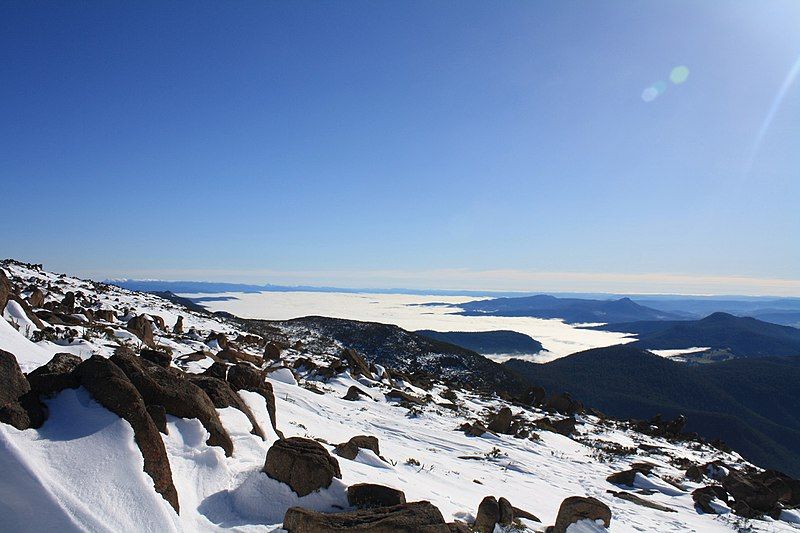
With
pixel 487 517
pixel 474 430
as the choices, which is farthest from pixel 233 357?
pixel 487 517

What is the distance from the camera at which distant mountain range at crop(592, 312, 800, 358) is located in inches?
5148

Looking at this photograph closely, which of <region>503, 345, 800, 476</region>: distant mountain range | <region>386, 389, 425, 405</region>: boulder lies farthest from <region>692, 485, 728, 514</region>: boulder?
<region>503, 345, 800, 476</region>: distant mountain range

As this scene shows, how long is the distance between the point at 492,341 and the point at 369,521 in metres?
92.4

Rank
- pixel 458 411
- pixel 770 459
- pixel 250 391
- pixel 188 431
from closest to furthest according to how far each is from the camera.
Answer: pixel 188 431 < pixel 250 391 < pixel 458 411 < pixel 770 459

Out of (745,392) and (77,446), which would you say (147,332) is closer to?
(77,446)

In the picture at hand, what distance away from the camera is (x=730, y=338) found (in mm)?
137375

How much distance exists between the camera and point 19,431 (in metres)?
3.33

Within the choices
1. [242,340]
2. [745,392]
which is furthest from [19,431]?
[745,392]

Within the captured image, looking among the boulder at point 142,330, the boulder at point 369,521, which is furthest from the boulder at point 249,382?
the boulder at point 142,330

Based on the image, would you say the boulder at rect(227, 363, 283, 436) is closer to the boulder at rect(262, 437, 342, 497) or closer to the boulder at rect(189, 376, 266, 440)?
the boulder at rect(189, 376, 266, 440)

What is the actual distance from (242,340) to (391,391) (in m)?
11.6

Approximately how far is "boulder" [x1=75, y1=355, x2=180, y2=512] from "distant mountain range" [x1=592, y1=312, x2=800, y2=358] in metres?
150

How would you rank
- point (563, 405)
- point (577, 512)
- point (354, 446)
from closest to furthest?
point (577, 512) → point (354, 446) → point (563, 405)

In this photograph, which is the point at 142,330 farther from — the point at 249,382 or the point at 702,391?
the point at 702,391
